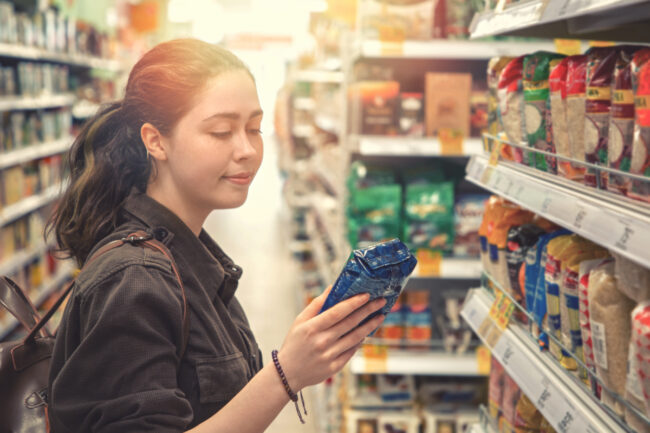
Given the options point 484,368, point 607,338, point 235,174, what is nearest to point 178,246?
point 235,174

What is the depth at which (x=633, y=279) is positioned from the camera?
1083 millimetres

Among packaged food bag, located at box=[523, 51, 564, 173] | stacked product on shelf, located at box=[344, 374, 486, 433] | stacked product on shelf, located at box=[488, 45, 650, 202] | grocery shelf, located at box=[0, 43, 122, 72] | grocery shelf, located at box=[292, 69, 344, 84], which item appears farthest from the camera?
grocery shelf, located at box=[0, 43, 122, 72]

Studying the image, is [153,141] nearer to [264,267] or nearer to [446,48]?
[446,48]

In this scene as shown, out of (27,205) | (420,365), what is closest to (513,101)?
(420,365)

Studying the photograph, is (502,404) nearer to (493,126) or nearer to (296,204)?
(493,126)

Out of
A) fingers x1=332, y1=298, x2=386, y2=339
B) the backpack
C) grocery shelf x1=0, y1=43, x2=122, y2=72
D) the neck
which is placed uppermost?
grocery shelf x1=0, y1=43, x2=122, y2=72

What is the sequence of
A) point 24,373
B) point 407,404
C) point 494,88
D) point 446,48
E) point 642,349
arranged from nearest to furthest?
point 642,349 → point 24,373 → point 494,88 → point 446,48 → point 407,404

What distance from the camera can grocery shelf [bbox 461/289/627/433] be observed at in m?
1.13

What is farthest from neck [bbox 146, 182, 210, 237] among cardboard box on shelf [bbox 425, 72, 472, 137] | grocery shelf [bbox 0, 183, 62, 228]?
grocery shelf [bbox 0, 183, 62, 228]

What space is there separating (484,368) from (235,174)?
6.15 feet

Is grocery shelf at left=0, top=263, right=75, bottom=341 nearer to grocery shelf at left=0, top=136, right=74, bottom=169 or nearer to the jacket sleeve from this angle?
grocery shelf at left=0, top=136, right=74, bottom=169

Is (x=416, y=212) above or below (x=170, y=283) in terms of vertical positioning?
below

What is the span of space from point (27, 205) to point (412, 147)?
3.55 metres

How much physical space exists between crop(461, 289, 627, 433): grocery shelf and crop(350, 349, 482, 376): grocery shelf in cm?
118
